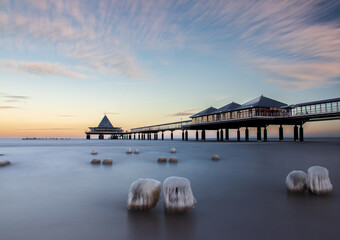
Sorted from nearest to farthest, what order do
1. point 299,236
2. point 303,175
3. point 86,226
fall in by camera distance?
point 299,236, point 86,226, point 303,175

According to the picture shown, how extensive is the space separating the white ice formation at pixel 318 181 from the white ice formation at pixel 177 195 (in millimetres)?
3893

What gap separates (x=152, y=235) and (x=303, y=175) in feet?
16.9

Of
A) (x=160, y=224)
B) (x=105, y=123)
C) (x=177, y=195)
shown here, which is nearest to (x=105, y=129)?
(x=105, y=123)

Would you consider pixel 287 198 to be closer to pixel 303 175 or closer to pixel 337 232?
pixel 303 175

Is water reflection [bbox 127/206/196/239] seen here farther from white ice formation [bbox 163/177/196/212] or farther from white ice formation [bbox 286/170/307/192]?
white ice formation [bbox 286/170/307/192]

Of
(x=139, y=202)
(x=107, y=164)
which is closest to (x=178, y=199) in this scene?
(x=139, y=202)

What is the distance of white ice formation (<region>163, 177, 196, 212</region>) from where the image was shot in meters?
5.13

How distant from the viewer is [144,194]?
5391 mm

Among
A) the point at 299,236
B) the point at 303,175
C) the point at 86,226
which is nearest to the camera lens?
the point at 299,236

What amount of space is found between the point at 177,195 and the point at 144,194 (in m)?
0.79

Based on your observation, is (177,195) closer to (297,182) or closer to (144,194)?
(144,194)

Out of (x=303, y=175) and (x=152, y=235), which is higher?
(x=303, y=175)

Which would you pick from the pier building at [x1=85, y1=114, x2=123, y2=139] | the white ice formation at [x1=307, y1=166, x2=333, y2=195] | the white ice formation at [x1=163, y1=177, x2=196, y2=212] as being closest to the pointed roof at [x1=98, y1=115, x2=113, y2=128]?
the pier building at [x1=85, y1=114, x2=123, y2=139]

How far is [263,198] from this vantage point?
21.9 feet
